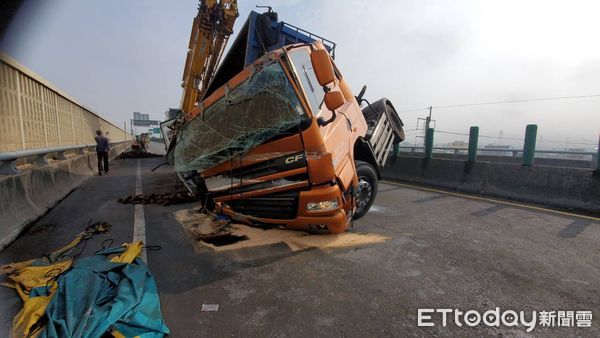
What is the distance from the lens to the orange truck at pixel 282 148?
3283 millimetres

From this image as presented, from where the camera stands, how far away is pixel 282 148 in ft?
11.0

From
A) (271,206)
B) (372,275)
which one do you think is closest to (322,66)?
(271,206)

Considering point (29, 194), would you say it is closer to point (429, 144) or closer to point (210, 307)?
point (210, 307)

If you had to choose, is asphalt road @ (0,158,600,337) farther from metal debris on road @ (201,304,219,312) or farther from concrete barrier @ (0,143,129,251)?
concrete barrier @ (0,143,129,251)

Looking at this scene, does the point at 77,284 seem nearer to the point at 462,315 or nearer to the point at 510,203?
the point at 462,315

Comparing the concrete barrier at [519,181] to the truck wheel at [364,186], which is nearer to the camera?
the truck wheel at [364,186]

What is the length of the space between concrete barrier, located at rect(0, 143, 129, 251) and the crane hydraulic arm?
411cm

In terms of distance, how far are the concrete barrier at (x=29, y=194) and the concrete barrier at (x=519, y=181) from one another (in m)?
9.32

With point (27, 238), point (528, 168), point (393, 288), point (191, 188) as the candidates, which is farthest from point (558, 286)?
point (27, 238)

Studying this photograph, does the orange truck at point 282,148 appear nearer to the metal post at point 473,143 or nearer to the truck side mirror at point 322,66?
the truck side mirror at point 322,66

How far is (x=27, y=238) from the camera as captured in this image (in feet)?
12.7

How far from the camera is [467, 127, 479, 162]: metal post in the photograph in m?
7.83

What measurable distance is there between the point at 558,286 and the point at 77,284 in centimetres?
441

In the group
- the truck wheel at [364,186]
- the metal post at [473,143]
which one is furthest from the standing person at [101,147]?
the metal post at [473,143]
